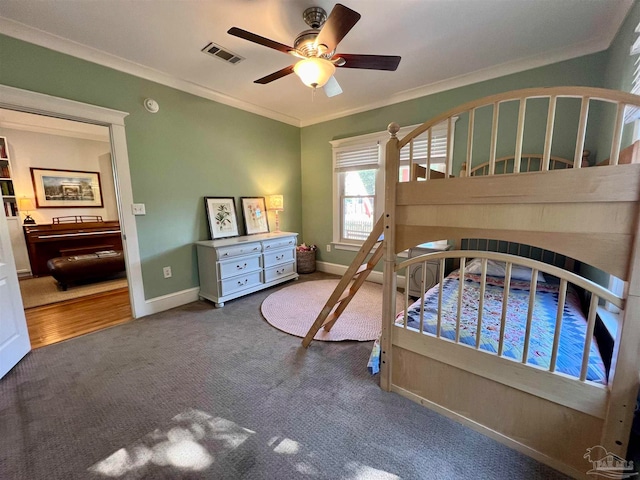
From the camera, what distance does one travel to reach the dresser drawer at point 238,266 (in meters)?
3.12

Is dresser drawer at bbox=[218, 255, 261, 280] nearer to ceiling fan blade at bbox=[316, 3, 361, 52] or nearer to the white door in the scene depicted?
the white door

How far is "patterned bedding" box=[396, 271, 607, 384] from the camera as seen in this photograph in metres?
1.27

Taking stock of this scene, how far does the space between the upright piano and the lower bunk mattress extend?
16.5 feet

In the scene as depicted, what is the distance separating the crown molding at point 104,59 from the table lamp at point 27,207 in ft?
12.9

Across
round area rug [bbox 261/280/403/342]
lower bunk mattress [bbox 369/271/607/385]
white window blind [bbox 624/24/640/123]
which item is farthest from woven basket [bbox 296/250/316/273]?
white window blind [bbox 624/24/640/123]

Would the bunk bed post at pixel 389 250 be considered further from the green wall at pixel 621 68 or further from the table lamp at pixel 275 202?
the table lamp at pixel 275 202

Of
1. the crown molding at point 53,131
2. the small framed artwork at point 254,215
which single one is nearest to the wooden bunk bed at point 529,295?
the small framed artwork at point 254,215

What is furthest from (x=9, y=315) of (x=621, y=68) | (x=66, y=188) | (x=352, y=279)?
(x=621, y=68)

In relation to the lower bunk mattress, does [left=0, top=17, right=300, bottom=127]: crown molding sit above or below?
above

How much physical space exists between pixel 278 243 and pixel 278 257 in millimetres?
210

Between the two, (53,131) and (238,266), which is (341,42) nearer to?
(238,266)

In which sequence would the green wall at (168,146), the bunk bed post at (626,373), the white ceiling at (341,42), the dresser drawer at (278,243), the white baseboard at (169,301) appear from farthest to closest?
the dresser drawer at (278,243)
the white baseboard at (169,301)
the green wall at (168,146)
the white ceiling at (341,42)
the bunk bed post at (626,373)

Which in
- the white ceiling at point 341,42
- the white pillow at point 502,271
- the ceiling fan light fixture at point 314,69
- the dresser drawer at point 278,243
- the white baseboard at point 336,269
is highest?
the white ceiling at point 341,42

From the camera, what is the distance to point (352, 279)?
2.15 metres
